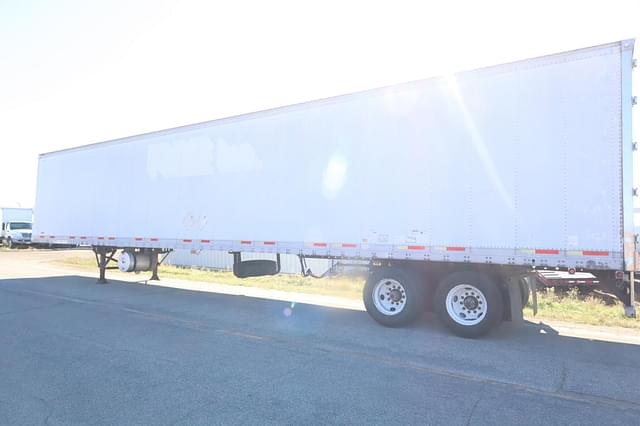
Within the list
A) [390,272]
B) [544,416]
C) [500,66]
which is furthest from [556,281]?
[544,416]

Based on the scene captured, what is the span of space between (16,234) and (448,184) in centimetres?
3868

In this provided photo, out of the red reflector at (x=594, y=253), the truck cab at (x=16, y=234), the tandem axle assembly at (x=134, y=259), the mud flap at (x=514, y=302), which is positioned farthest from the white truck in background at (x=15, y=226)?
the red reflector at (x=594, y=253)

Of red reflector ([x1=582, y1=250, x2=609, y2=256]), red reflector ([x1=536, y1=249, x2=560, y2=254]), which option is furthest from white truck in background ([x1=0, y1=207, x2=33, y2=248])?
red reflector ([x1=582, y1=250, x2=609, y2=256])

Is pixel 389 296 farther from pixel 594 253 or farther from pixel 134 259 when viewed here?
pixel 134 259

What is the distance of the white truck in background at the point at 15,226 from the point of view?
1375 inches

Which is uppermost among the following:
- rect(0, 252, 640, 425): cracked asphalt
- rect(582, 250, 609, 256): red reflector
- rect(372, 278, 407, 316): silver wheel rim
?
rect(582, 250, 609, 256): red reflector

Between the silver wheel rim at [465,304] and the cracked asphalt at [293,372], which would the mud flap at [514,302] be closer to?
the cracked asphalt at [293,372]

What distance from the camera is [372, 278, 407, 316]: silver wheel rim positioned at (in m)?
7.90

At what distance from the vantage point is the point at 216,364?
5.48m

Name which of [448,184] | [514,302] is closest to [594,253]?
[514,302]

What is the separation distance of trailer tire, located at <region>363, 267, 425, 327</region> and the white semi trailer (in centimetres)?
2

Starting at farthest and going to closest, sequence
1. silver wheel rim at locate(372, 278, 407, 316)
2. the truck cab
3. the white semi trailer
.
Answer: the truck cab
silver wheel rim at locate(372, 278, 407, 316)
the white semi trailer

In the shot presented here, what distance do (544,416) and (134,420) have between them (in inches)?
150

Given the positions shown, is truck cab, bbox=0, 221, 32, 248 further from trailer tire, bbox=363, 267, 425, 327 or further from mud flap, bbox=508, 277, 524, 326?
mud flap, bbox=508, 277, 524, 326
